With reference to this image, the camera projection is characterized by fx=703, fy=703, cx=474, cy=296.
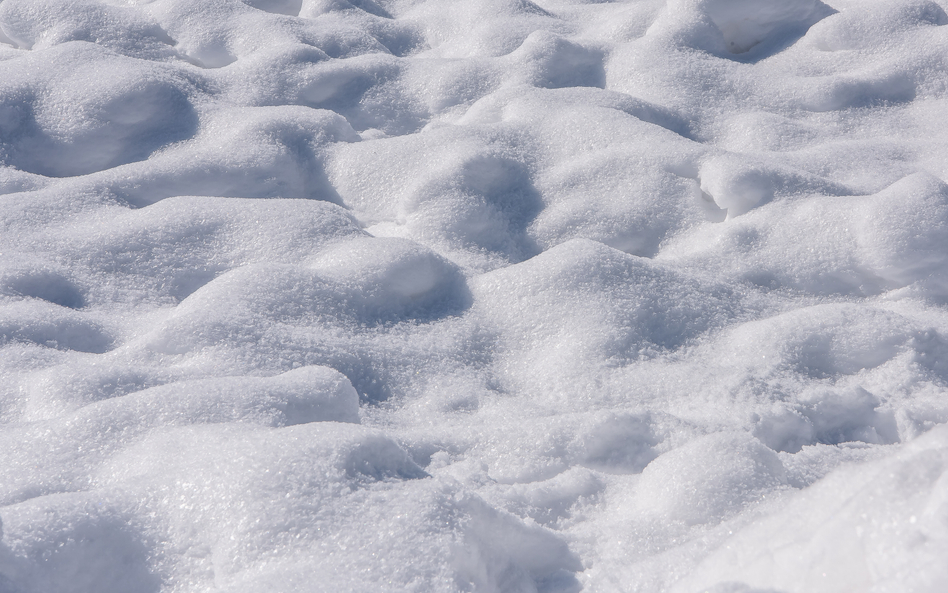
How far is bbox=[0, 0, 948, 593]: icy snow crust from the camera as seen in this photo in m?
0.98

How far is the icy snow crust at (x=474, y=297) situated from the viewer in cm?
98

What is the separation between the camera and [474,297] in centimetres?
168

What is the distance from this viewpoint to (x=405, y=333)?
1.59 meters

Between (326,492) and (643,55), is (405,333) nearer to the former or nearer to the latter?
(326,492)

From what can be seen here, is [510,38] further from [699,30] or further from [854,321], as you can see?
[854,321]

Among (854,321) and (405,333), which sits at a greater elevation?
(854,321)

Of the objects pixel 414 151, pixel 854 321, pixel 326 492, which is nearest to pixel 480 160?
pixel 414 151

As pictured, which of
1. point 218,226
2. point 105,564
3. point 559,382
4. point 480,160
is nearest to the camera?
point 105,564

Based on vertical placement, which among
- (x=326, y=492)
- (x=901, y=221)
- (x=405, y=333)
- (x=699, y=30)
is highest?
(x=699, y=30)

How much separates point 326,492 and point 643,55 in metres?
2.08

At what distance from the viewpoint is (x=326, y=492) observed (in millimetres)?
1003

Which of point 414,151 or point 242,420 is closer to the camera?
point 242,420

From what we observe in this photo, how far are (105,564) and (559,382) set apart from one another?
2.82 feet

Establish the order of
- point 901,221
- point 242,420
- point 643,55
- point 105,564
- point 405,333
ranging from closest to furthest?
point 105,564
point 242,420
point 405,333
point 901,221
point 643,55
